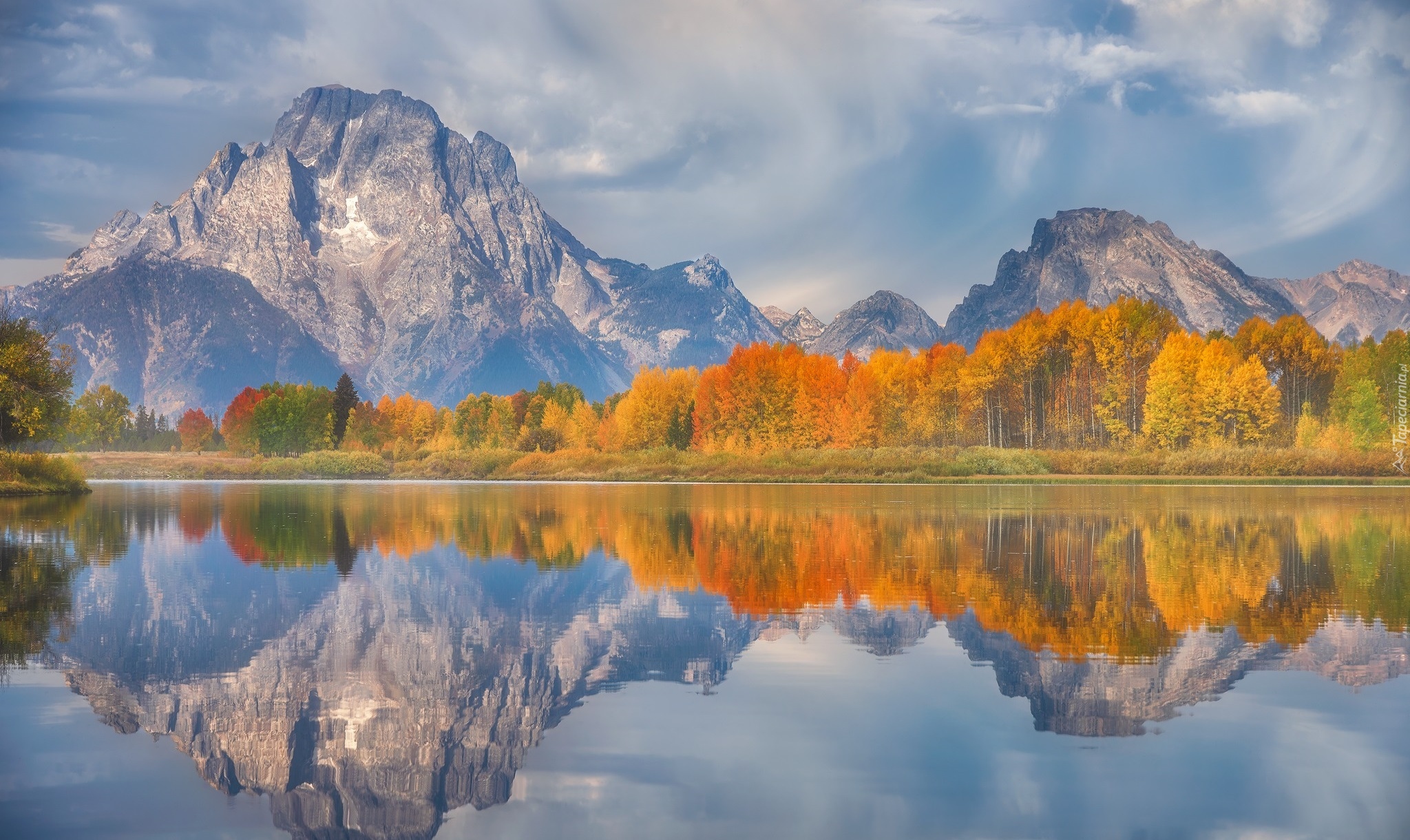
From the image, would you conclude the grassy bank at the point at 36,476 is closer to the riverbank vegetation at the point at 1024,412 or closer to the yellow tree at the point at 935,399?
the riverbank vegetation at the point at 1024,412

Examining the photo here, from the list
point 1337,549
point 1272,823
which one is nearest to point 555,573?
point 1272,823

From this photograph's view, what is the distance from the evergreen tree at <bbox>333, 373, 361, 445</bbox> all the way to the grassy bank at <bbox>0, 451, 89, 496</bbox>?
9420cm

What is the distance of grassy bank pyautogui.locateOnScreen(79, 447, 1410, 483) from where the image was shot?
85.6m

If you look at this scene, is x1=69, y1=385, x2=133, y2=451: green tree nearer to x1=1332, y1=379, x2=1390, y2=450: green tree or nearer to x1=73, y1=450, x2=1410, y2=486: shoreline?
x1=73, y1=450, x2=1410, y2=486: shoreline

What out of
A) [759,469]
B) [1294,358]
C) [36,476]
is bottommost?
[36,476]

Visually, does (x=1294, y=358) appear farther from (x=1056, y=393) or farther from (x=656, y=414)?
(x=656, y=414)

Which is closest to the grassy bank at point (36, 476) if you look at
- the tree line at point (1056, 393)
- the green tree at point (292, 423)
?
the tree line at point (1056, 393)

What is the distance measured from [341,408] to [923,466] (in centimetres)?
11175

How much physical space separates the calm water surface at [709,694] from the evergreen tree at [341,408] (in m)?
146

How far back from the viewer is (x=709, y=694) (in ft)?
45.2

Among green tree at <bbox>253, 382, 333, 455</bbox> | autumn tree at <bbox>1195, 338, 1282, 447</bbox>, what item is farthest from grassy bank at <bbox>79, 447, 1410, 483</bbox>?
green tree at <bbox>253, 382, 333, 455</bbox>

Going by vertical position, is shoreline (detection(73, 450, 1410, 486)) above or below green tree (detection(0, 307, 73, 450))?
below

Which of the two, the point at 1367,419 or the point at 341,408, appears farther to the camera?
the point at 341,408

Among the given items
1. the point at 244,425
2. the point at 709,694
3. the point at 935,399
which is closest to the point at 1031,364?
the point at 935,399
